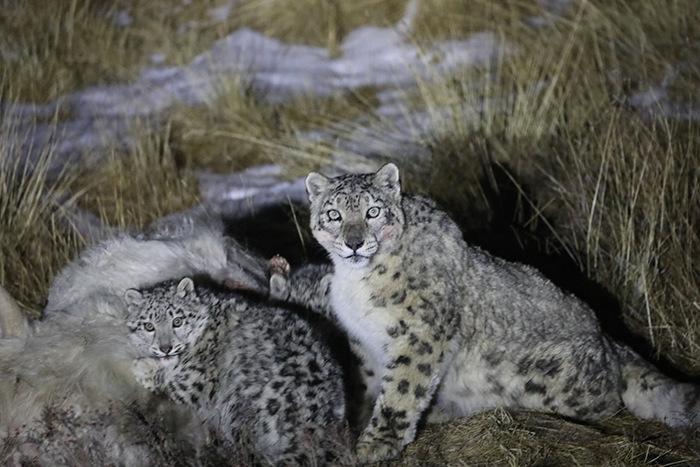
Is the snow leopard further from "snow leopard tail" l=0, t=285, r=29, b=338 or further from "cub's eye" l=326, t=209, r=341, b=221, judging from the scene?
"snow leopard tail" l=0, t=285, r=29, b=338

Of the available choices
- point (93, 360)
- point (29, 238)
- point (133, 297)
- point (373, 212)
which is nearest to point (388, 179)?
point (373, 212)

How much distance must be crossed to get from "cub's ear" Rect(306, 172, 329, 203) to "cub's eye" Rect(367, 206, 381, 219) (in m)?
0.35

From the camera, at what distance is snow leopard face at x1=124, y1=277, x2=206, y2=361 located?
17.4ft

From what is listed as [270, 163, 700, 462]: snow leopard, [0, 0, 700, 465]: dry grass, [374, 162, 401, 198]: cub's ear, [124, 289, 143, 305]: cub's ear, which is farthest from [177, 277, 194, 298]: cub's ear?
[0, 0, 700, 465]: dry grass

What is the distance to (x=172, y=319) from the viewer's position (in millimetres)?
5336

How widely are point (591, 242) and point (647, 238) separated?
0.44 meters

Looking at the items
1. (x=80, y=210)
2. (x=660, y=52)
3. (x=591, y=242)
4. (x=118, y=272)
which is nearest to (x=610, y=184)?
(x=591, y=242)

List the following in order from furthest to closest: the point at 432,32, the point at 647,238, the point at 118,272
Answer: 1. the point at 432,32
2. the point at 647,238
3. the point at 118,272

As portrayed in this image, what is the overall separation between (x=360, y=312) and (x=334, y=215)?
1.64 feet

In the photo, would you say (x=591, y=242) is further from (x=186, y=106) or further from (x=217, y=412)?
(x=186, y=106)

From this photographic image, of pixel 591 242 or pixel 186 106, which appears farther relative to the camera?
pixel 186 106

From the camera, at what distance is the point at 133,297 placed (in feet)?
18.1

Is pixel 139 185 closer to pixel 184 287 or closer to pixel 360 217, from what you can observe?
pixel 184 287

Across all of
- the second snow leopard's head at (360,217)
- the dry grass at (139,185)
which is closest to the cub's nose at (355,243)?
the second snow leopard's head at (360,217)
